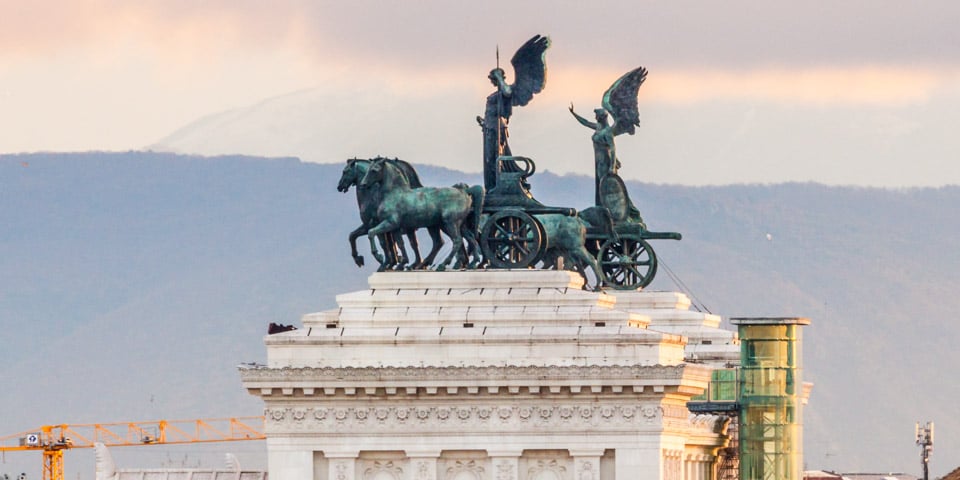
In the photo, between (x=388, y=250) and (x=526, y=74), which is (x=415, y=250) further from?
(x=526, y=74)

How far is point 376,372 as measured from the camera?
397ft

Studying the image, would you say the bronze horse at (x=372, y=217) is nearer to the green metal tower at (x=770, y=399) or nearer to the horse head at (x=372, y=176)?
the horse head at (x=372, y=176)

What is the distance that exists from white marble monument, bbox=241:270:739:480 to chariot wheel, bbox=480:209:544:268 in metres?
3.67

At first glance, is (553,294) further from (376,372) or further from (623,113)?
(623,113)

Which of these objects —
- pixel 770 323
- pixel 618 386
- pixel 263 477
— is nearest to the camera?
pixel 618 386

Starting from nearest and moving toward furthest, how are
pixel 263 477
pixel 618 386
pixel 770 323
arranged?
1. pixel 618 386
2. pixel 263 477
3. pixel 770 323

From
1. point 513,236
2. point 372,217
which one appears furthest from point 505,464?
point 372,217

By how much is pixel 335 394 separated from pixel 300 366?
4.36 ft

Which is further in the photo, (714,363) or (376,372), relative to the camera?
(714,363)

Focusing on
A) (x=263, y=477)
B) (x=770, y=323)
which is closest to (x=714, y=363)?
(x=770, y=323)

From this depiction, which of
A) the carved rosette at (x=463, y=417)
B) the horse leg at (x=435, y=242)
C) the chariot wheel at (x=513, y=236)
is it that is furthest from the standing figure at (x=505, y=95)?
the carved rosette at (x=463, y=417)

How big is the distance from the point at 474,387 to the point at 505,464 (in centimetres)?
Answer: 254

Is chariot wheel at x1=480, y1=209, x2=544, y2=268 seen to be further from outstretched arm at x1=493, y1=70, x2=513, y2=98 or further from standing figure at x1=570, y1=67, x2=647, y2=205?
standing figure at x1=570, y1=67, x2=647, y2=205

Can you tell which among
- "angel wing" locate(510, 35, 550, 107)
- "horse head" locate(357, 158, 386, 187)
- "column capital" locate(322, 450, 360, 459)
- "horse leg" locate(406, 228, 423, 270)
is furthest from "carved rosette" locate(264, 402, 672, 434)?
"angel wing" locate(510, 35, 550, 107)
